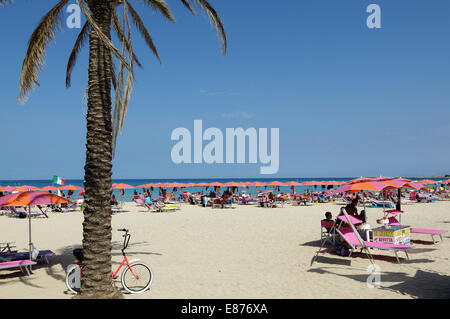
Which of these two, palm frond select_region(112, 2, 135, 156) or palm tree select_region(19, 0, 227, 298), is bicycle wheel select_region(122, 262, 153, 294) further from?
palm frond select_region(112, 2, 135, 156)

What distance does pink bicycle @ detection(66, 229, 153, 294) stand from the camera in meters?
5.38

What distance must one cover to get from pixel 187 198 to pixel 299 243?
2168 centimetres

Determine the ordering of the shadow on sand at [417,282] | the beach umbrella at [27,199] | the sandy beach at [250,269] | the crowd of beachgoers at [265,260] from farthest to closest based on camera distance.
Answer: the beach umbrella at [27,199]
the crowd of beachgoers at [265,260]
the sandy beach at [250,269]
the shadow on sand at [417,282]

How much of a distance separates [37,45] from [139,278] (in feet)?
15.5

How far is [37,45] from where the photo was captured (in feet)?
20.5

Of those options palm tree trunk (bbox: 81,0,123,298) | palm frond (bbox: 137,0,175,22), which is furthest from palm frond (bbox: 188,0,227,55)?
Result: palm tree trunk (bbox: 81,0,123,298)

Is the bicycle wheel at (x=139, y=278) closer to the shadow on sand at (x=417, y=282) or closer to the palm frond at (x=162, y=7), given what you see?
the shadow on sand at (x=417, y=282)

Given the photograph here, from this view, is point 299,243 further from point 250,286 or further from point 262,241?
point 250,286

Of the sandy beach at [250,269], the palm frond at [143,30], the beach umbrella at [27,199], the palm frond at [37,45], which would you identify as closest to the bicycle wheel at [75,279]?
the sandy beach at [250,269]

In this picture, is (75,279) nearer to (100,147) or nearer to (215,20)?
(100,147)

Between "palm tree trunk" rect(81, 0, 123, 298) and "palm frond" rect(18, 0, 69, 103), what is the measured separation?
140cm

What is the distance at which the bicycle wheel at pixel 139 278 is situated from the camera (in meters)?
5.51
